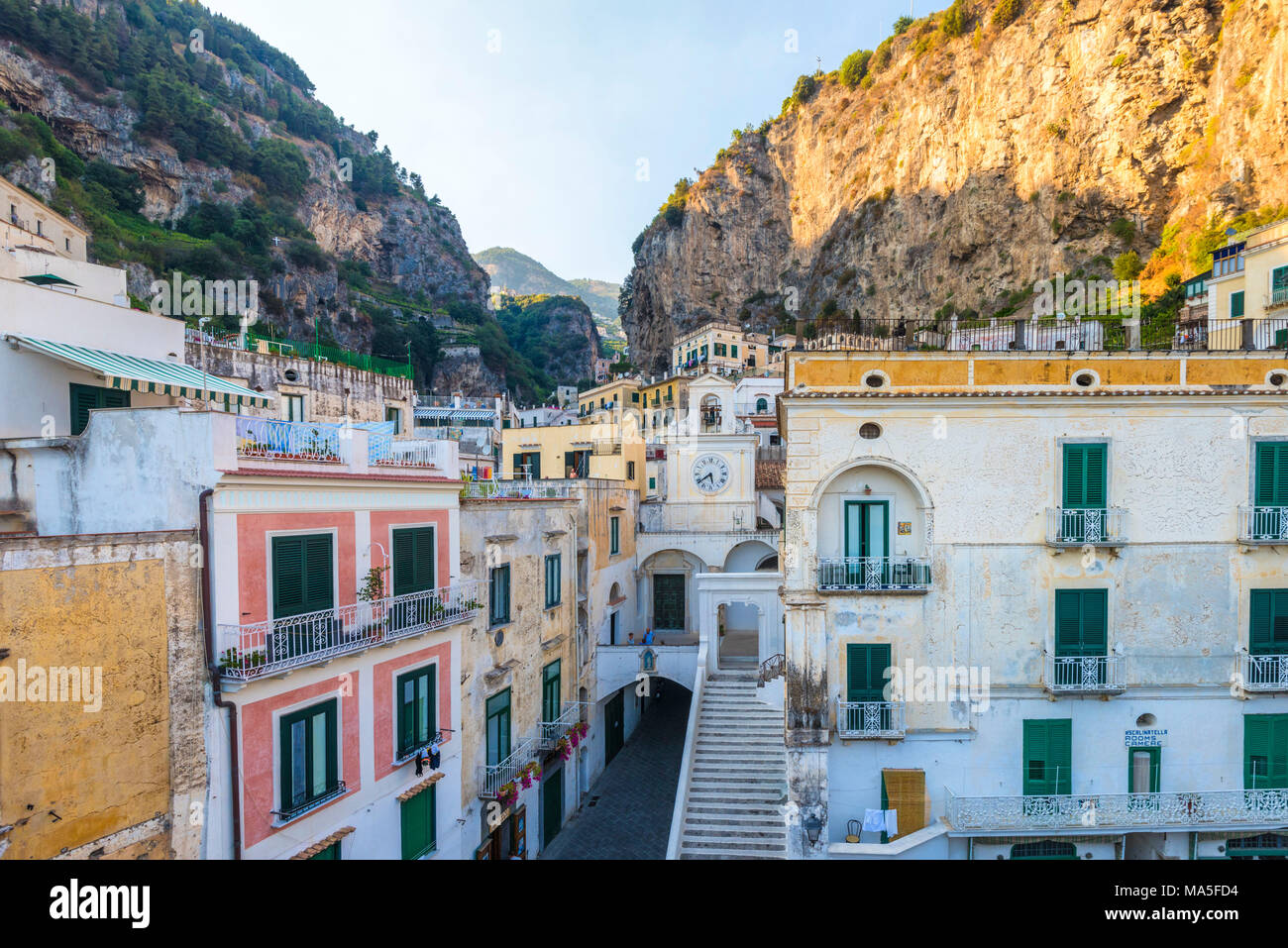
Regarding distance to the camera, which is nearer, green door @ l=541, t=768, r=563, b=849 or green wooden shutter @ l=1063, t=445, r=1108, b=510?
green wooden shutter @ l=1063, t=445, r=1108, b=510

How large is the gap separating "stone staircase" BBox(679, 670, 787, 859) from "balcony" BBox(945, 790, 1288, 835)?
476cm

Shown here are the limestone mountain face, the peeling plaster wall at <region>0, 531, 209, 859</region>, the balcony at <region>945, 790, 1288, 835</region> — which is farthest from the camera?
the limestone mountain face

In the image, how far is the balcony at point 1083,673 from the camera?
599 inches

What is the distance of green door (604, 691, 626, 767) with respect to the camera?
2892cm

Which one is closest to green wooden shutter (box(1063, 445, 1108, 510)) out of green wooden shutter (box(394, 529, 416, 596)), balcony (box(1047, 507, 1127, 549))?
balcony (box(1047, 507, 1127, 549))

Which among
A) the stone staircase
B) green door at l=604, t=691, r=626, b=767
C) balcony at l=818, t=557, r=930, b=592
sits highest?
balcony at l=818, t=557, r=930, b=592

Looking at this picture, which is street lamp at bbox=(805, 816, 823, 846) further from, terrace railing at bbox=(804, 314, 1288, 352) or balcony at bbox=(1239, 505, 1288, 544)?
balcony at bbox=(1239, 505, 1288, 544)

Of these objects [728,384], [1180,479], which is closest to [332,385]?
[1180,479]

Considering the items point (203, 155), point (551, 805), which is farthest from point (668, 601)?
point (203, 155)

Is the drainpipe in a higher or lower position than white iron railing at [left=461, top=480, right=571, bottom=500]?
lower

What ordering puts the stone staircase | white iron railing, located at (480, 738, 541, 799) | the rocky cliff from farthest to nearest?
the rocky cliff
white iron railing, located at (480, 738, 541, 799)
the stone staircase

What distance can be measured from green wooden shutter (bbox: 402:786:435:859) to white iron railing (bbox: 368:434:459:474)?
7281 millimetres

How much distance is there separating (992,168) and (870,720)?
204ft

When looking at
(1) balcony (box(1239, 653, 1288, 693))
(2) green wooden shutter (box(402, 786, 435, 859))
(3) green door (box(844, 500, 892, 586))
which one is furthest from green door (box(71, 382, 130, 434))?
(1) balcony (box(1239, 653, 1288, 693))
